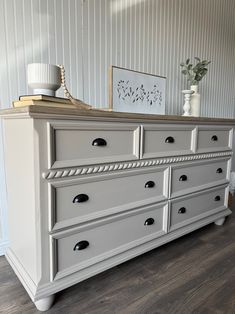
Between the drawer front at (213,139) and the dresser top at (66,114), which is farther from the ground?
the dresser top at (66,114)

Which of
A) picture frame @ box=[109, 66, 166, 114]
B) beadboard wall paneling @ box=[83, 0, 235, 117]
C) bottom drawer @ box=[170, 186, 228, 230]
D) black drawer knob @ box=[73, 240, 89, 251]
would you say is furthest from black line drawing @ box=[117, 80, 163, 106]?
black drawer knob @ box=[73, 240, 89, 251]

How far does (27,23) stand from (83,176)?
1032 millimetres

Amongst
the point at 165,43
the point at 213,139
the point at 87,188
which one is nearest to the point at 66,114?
the point at 87,188

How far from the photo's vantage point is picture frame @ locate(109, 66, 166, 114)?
63.9 inches

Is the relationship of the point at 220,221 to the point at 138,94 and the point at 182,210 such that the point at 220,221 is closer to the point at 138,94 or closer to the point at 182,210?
the point at 182,210

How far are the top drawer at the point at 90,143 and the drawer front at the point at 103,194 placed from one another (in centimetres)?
10

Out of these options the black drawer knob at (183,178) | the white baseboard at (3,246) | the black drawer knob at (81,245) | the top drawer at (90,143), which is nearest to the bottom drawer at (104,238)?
the black drawer knob at (81,245)

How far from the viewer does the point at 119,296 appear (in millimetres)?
1232

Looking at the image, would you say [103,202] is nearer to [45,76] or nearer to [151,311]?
[151,311]

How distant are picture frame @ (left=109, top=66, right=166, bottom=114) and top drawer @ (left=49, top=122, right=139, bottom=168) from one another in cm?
40

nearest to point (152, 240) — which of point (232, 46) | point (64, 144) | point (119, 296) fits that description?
point (119, 296)

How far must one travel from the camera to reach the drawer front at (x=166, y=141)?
1387 mm

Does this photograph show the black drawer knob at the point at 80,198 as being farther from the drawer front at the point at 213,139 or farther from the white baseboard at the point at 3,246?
the drawer front at the point at 213,139

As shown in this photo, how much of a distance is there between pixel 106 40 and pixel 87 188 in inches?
47.8
